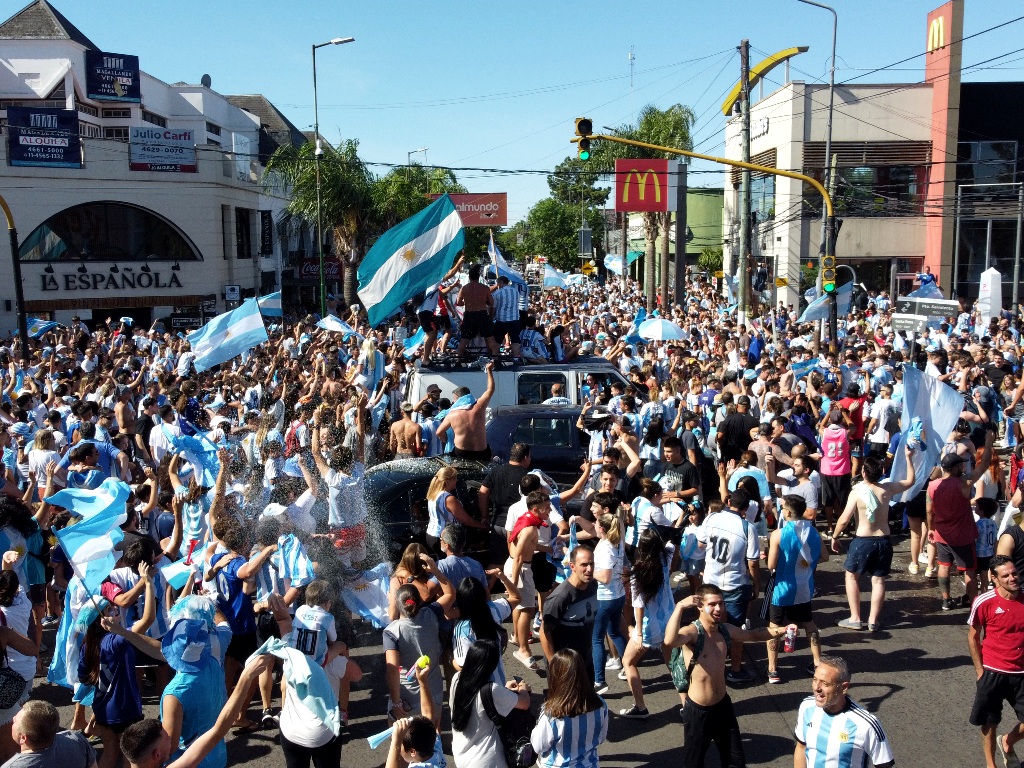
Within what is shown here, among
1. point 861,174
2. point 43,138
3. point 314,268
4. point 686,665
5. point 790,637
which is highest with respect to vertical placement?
point 43,138

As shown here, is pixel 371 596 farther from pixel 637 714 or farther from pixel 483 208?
pixel 483 208

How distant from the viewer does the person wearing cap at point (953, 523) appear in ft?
27.5

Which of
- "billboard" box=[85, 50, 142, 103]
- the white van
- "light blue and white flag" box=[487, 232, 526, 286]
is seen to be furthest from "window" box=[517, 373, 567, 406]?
"billboard" box=[85, 50, 142, 103]

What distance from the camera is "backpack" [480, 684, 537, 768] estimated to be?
4.95 m

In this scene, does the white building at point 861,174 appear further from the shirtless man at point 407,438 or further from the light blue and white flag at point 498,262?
the shirtless man at point 407,438

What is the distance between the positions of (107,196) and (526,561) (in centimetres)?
3145

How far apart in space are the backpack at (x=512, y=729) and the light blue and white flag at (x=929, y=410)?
5586mm

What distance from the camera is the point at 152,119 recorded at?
1754 inches

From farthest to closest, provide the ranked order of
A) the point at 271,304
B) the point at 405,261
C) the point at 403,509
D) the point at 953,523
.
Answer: the point at 271,304 → the point at 405,261 → the point at 403,509 → the point at 953,523

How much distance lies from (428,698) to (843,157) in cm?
3426

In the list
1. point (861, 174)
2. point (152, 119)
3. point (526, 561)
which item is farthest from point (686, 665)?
point (152, 119)

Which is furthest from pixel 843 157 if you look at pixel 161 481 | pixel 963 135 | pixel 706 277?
pixel 161 481

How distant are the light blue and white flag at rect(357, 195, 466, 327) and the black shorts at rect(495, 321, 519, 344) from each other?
1.25 meters

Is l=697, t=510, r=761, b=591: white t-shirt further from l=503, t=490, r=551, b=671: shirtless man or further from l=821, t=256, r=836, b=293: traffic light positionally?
l=821, t=256, r=836, b=293: traffic light
